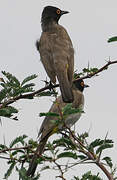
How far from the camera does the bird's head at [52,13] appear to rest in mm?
7723

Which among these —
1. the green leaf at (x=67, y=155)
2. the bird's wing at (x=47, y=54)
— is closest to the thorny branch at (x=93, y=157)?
the green leaf at (x=67, y=155)

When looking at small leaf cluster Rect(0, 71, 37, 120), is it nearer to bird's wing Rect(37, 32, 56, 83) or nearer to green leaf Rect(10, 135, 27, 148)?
green leaf Rect(10, 135, 27, 148)

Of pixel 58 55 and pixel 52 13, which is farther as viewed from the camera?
pixel 52 13

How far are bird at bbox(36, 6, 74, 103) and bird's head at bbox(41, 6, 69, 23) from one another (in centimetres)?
19

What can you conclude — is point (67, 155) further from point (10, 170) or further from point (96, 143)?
point (10, 170)

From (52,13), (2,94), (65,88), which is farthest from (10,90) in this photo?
(52,13)

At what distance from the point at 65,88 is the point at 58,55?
1.01m

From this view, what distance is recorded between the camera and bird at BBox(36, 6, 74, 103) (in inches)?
213

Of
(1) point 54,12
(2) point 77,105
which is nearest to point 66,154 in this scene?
(2) point 77,105

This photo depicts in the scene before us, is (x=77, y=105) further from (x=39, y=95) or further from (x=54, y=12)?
(x=39, y=95)

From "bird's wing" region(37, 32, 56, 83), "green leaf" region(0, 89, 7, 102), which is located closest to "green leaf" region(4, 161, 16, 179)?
"green leaf" region(0, 89, 7, 102)

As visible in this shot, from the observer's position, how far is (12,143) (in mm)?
3744

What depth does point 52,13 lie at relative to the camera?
7777mm

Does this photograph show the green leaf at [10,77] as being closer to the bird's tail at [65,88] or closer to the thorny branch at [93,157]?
the thorny branch at [93,157]
